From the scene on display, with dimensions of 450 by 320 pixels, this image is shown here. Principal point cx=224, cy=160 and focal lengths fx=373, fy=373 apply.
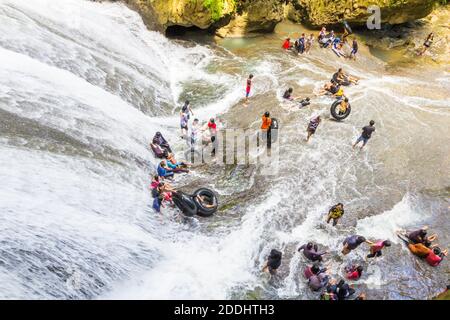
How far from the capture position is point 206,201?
1076 centimetres

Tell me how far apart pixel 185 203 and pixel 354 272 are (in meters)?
4.69

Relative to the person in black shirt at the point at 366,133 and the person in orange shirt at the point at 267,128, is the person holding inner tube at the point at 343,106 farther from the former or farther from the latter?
the person in orange shirt at the point at 267,128

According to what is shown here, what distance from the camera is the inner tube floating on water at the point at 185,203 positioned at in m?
10.2

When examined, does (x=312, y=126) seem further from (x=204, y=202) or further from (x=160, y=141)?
(x=160, y=141)

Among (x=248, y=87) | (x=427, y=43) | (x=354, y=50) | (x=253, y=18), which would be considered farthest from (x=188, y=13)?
(x=427, y=43)

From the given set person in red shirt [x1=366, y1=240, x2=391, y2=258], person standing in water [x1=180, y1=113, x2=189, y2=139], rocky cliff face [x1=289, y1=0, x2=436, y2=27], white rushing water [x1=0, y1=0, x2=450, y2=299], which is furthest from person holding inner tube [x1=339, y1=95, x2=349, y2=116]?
rocky cliff face [x1=289, y1=0, x2=436, y2=27]

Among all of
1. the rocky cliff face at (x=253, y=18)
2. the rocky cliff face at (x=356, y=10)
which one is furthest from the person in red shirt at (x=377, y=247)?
the rocky cliff face at (x=356, y=10)

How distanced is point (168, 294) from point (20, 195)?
3829 mm

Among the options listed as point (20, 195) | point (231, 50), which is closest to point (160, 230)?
point (20, 195)

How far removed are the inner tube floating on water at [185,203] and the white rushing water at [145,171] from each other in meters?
0.53

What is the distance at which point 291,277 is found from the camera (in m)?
9.22

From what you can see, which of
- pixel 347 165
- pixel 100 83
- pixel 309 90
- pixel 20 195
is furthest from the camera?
pixel 309 90

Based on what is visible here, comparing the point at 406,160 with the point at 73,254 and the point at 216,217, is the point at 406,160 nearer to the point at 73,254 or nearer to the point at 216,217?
the point at 216,217

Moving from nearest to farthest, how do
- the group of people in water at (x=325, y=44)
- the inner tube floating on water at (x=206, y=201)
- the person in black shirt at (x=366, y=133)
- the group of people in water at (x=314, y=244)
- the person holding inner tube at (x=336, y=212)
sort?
1. the group of people in water at (x=314, y=244)
2. the person holding inner tube at (x=336, y=212)
3. the inner tube floating on water at (x=206, y=201)
4. the person in black shirt at (x=366, y=133)
5. the group of people in water at (x=325, y=44)
